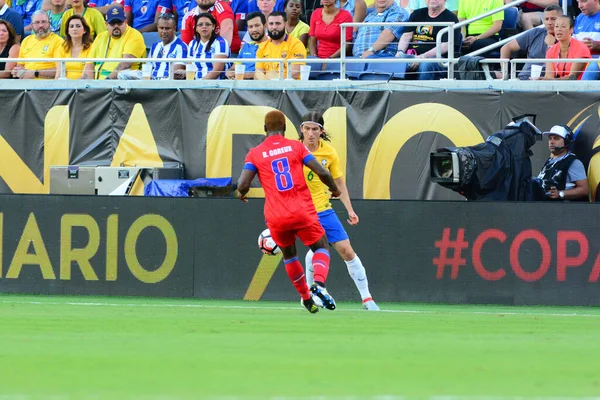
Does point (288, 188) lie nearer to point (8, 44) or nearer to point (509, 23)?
point (509, 23)

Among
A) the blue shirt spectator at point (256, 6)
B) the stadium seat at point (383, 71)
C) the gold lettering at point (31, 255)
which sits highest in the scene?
the blue shirt spectator at point (256, 6)

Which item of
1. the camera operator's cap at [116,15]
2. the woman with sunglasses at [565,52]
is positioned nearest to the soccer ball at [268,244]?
the woman with sunglasses at [565,52]

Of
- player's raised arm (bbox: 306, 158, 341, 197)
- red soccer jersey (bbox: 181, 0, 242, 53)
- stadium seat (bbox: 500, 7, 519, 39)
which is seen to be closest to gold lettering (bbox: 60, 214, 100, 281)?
red soccer jersey (bbox: 181, 0, 242, 53)

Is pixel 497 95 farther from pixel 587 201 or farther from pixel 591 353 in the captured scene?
pixel 591 353

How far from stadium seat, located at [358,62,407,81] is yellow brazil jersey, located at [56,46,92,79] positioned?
4951mm

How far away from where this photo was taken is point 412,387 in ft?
20.8

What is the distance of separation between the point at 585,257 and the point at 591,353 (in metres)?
7.27

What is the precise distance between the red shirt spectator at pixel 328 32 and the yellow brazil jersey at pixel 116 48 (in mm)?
3021

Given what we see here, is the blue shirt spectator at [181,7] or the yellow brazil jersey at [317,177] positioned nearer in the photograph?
the yellow brazil jersey at [317,177]

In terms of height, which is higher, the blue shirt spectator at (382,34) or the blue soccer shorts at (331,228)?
the blue shirt spectator at (382,34)

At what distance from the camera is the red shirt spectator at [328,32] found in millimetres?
18922

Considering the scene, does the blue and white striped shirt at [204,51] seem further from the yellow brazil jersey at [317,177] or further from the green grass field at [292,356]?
the green grass field at [292,356]

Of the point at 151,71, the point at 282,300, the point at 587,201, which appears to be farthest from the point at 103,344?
the point at 151,71

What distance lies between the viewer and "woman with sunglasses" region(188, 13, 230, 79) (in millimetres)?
18844
